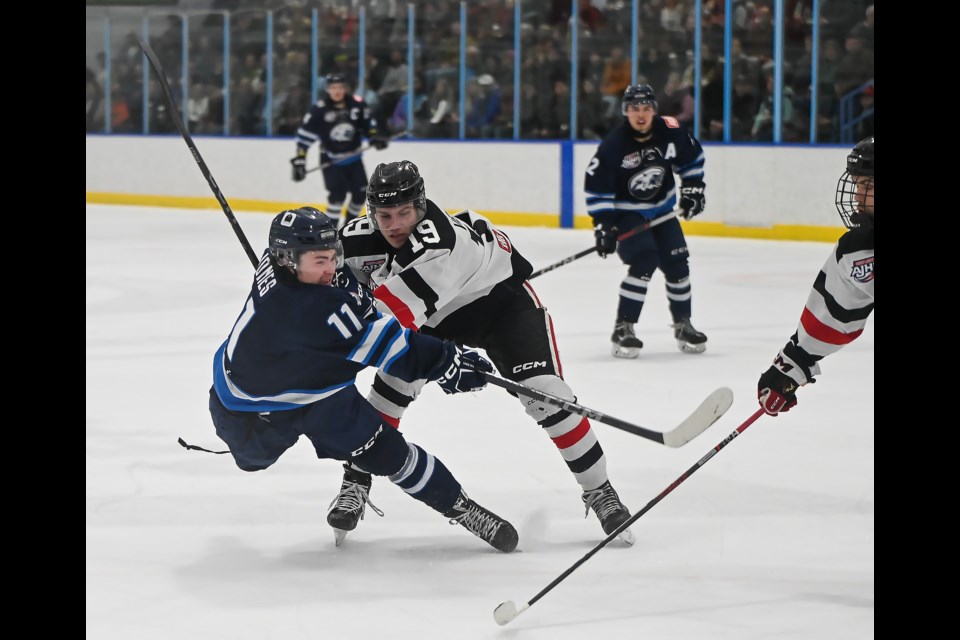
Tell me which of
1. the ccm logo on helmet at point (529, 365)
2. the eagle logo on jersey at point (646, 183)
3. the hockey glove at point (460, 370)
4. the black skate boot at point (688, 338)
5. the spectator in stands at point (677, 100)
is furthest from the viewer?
the spectator in stands at point (677, 100)

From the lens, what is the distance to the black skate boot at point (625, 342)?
17.1ft

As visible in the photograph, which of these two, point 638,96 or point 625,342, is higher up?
point 638,96

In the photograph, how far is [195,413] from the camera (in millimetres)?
4281

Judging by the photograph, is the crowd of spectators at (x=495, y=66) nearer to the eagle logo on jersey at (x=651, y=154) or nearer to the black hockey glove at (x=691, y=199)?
the black hockey glove at (x=691, y=199)

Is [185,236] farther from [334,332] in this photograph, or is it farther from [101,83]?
[334,332]

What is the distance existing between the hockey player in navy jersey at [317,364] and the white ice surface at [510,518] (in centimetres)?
24

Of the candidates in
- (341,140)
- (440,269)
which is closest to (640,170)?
(440,269)

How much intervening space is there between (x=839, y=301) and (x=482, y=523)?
2.71 ft

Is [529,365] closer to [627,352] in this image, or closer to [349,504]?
[349,504]

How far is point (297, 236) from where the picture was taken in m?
2.63

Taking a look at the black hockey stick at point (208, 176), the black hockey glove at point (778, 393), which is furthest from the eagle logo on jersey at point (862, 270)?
the black hockey stick at point (208, 176)

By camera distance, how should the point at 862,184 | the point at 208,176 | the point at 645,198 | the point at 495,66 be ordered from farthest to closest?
the point at 495,66
the point at 645,198
the point at 208,176
the point at 862,184

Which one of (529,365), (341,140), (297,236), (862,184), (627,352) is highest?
(862,184)
